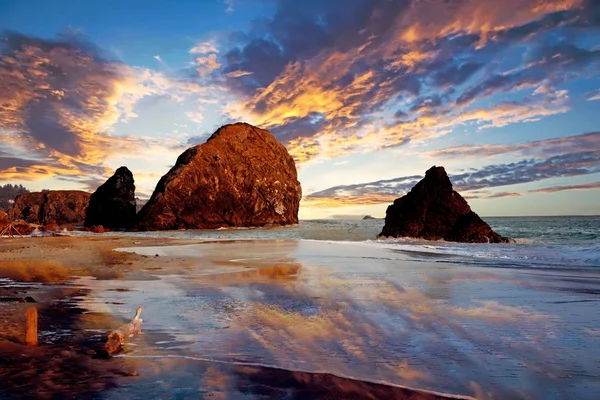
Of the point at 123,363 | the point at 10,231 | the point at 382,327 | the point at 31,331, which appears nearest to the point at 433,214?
the point at 382,327

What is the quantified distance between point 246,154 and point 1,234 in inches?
1950

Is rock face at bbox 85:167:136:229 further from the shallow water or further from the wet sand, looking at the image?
the shallow water

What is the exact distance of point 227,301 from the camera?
7980 mm

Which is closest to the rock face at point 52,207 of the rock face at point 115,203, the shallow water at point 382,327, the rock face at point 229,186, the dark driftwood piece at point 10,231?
the rock face at point 115,203

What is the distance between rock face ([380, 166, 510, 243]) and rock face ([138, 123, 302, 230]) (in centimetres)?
4226

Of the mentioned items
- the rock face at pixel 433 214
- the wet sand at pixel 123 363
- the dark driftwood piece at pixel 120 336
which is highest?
the rock face at pixel 433 214

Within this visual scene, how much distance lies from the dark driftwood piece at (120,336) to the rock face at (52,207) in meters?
94.0

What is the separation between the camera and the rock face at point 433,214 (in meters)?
27.9

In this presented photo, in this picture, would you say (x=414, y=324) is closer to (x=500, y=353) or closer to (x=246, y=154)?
(x=500, y=353)

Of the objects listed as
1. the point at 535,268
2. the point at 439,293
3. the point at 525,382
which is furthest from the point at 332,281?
the point at 535,268

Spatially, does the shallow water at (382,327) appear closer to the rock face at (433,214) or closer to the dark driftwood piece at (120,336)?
the dark driftwood piece at (120,336)

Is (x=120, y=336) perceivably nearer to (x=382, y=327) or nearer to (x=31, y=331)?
(x=31, y=331)

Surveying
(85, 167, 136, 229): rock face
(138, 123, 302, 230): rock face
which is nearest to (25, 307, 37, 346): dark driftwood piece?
(138, 123, 302, 230): rock face

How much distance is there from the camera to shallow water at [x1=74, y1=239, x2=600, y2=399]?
4113mm
